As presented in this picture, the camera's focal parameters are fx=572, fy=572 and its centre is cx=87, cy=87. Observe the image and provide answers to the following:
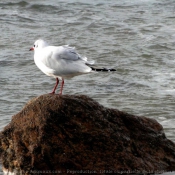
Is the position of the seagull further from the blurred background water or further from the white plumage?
the blurred background water

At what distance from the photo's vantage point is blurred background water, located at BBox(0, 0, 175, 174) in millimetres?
9773

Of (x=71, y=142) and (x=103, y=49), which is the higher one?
(x=71, y=142)

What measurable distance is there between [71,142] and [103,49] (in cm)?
760

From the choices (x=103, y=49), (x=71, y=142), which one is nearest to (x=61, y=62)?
(x=71, y=142)

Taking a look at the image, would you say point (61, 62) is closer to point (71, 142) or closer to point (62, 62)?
point (62, 62)

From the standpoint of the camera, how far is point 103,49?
13.3 m

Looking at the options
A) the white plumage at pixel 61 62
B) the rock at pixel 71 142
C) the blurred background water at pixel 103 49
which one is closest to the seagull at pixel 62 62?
the white plumage at pixel 61 62

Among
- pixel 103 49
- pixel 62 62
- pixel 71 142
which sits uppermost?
pixel 62 62

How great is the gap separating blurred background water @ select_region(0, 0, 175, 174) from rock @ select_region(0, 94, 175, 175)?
166 cm

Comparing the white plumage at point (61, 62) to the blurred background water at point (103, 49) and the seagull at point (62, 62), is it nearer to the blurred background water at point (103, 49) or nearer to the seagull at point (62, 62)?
the seagull at point (62, 62)

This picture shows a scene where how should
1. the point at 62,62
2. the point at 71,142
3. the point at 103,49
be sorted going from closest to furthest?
the point at 71,142
the point at 62,62
the point at 103,49

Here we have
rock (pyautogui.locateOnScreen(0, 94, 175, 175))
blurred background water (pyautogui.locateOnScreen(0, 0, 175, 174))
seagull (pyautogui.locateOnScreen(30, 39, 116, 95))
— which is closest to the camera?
rock (pyautogui.locateOnScreen(0, 94, 175, 175))

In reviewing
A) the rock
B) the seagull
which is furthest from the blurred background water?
the seagull

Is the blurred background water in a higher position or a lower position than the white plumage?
lower
